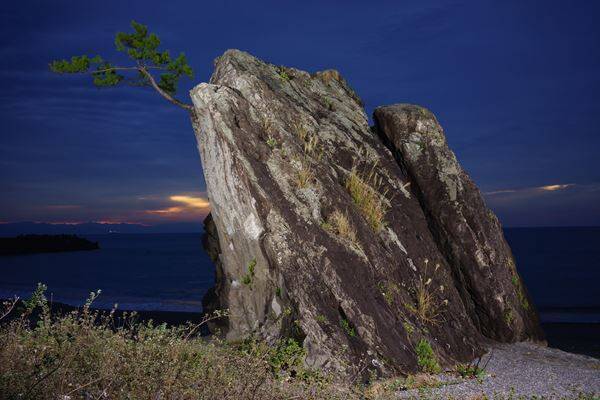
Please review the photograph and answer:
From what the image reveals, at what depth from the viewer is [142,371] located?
6.06 metres

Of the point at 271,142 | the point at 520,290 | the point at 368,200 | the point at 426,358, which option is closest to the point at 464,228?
the point at 520,290

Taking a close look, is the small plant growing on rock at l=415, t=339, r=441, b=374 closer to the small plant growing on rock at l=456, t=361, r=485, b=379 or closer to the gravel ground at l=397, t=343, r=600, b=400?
the gravel ground at l=397, t=343, r=600, b=400

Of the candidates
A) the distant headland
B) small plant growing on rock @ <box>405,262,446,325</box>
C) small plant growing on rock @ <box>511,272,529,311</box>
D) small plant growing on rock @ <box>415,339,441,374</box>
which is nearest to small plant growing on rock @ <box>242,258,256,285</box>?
small plant growing on rock @ <box>405,262,446,325</box>

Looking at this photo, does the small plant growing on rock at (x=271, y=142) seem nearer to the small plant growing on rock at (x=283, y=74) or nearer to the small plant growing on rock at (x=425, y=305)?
the small plant growing on rock at (x=283, y=74)

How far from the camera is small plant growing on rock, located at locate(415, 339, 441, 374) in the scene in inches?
352

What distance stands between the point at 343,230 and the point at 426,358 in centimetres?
264

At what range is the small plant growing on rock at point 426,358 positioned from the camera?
8.95 m

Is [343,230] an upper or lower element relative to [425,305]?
upper

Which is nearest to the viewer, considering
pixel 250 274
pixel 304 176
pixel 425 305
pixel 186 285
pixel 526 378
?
pixel 526 378

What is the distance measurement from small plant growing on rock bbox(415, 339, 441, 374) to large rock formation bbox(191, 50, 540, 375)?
144 mm

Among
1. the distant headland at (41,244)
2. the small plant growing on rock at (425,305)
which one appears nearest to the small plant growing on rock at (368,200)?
the small plant growing on rock at (425,305)

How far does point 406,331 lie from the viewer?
30.7 feet

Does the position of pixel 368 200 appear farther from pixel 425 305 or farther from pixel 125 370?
pixel 125 370

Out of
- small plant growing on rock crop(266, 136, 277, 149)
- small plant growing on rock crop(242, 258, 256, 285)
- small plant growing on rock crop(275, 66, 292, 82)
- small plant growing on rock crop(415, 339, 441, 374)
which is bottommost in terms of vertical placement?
small plant growing on rock crop(415, 339, 441, 374)
